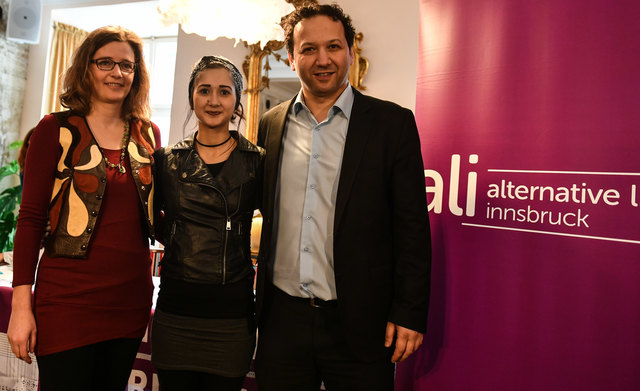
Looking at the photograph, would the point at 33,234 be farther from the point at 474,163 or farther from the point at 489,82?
the point at 489,82

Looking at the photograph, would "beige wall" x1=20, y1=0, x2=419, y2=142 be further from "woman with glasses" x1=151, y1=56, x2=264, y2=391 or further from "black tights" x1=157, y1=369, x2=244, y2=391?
"black tights" x1=157, y1=369, x2=244, y2=391

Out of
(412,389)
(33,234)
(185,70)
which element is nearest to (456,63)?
(412,389)

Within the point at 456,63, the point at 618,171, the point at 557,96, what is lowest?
the point at 618,171

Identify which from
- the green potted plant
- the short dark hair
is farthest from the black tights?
the green potted plant

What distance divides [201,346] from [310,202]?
0.53 metres

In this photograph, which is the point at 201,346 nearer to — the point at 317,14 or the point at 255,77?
the point at 317,14

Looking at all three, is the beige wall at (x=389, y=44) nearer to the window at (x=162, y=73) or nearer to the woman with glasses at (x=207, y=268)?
the woman with glasses at (x=207, y=268)

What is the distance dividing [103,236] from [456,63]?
1262 millimetres

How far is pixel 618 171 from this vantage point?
1.25 meters

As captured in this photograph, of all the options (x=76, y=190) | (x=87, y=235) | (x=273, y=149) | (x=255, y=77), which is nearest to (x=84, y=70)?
(x=76, y=190)

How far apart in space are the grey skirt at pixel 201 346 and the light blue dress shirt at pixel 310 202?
8.6 inches

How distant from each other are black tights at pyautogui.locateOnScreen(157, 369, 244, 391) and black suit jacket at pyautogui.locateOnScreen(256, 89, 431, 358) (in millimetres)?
381

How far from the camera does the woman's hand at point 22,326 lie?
126 cm

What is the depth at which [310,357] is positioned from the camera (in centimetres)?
140
